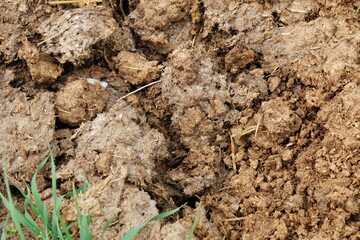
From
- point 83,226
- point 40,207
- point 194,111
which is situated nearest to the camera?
point 83,226

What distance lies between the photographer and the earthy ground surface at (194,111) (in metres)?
2.13

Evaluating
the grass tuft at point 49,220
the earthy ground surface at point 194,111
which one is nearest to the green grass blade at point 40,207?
the grass tuft at point 49,220

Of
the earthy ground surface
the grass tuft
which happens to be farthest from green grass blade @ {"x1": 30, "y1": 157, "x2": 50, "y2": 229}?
the earthy ground surface

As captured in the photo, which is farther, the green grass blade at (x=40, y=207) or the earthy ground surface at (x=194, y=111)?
the earthy ground surface at (x=194, y=111)

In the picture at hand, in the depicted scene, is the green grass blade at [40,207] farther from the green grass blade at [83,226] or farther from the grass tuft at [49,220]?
the green grass blade at [83,226]

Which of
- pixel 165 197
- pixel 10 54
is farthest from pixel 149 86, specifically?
pixel 10 54

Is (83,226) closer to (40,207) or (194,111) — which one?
(40,207)

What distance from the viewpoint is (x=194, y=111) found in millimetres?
2346

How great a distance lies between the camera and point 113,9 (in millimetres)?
2547

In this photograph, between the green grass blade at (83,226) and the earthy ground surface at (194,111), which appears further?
the earthy ground surface at (194,111)

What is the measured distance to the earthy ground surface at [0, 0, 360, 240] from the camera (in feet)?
6.98

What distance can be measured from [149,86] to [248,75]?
467 mm

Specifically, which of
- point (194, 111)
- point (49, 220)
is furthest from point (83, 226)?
point (194, 111)

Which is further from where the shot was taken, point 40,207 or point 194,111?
point 194,111
